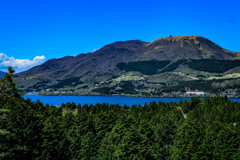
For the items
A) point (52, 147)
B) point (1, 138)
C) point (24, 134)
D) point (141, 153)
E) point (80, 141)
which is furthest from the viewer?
point (80, 141)

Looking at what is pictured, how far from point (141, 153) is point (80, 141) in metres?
13.1

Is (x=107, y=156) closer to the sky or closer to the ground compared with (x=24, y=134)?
closer to the ground

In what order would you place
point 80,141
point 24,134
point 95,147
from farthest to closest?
point 80,141 < point 95,147 < point 24,134

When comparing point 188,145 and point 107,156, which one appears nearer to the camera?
point 107,156

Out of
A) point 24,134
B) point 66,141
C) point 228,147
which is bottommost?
point 228,147

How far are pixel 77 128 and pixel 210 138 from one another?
26446 mm

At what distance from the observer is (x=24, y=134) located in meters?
25.3

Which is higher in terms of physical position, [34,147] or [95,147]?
[34,147]

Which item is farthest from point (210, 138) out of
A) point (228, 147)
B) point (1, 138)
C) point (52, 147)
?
point (1, 138)

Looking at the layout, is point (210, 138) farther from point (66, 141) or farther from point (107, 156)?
point (66, 141)

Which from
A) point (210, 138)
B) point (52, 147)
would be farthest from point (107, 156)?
point (210, 138)

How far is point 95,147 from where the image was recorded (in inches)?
1459

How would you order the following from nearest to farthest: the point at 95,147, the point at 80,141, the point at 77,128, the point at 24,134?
the point at 24,134 < the point at 95,147 < the point at 80,141 < the point at 77,128

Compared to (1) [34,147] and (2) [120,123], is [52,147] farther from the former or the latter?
(2) [120,123]
